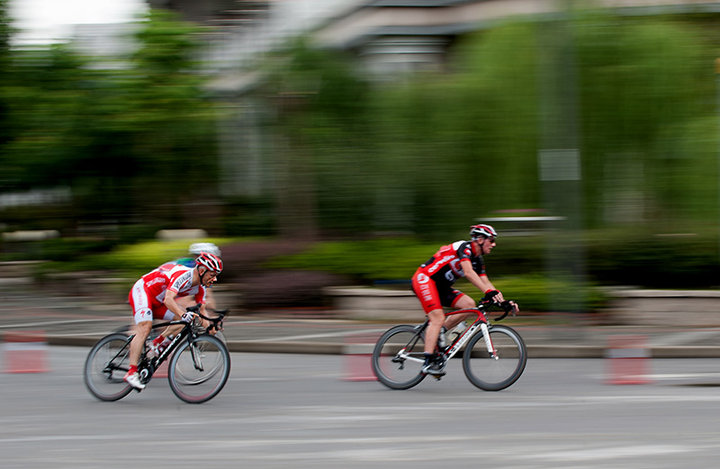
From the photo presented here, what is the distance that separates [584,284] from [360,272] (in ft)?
14.3

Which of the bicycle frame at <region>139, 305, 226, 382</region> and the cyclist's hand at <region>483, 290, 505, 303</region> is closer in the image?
the bicycle frame at <region>139, 305, 226, 382</region>

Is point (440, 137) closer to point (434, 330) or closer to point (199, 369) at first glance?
point (434, 330)

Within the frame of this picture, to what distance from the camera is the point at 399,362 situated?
9.80 m

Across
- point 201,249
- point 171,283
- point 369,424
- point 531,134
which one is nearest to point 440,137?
point 531,134

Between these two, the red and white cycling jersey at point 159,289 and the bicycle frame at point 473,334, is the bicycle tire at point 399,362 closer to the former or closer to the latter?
the bicycle frame at point 473,334

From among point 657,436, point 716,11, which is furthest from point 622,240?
point 657,436

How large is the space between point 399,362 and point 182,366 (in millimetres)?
2310

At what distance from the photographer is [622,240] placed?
16.5 meters

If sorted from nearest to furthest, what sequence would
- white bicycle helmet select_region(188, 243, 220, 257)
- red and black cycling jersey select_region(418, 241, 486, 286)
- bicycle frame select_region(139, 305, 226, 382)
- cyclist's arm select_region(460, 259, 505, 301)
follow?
bicycle frame select_region(139, 305, 226, 382)
white bicycle helmet select_region(188, 243, 220, 257)
cyclist's arm select_region(460, 259, 505, 301)
red and black cycling jersey select_region(418, 241, 486, 286)

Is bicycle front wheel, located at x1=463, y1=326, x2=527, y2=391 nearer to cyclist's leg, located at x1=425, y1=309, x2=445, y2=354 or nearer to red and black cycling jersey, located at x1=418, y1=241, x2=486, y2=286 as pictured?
cyclist's leg, located at x1=425, y1=309, x2=445, y2=354

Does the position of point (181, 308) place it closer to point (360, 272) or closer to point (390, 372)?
point (390, 372)

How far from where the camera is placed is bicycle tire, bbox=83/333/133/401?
30.5ft

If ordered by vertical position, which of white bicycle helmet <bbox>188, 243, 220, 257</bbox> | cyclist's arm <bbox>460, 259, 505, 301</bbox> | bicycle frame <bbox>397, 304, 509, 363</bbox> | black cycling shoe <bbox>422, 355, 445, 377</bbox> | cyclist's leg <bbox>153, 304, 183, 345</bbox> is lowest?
black cycling shoe <bbox>422, 355, 445, 377</bbox>

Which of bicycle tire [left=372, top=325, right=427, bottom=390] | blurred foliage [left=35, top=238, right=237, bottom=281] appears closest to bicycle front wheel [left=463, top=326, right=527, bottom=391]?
bicycle tire [left=372, top=325, right=427, bottom=390]
